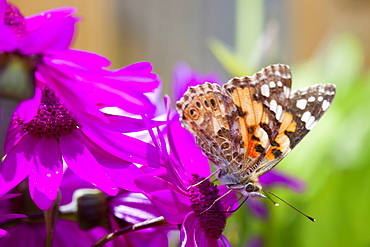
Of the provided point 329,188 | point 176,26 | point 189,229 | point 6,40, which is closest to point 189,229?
point 189,229

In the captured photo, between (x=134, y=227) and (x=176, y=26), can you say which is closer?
(x=134, y=227)

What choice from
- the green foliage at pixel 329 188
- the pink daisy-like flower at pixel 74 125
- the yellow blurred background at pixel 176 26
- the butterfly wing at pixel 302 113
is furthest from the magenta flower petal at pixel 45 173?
the yellow blurred background at pixel 176 26

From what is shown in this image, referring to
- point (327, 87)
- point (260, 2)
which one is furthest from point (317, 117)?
point (260, 2)

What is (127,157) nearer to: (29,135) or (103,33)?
(29,135)

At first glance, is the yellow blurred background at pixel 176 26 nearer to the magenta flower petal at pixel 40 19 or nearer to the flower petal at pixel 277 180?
the flower petal at pixel 277 180

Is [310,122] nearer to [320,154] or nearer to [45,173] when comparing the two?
[45,173]
